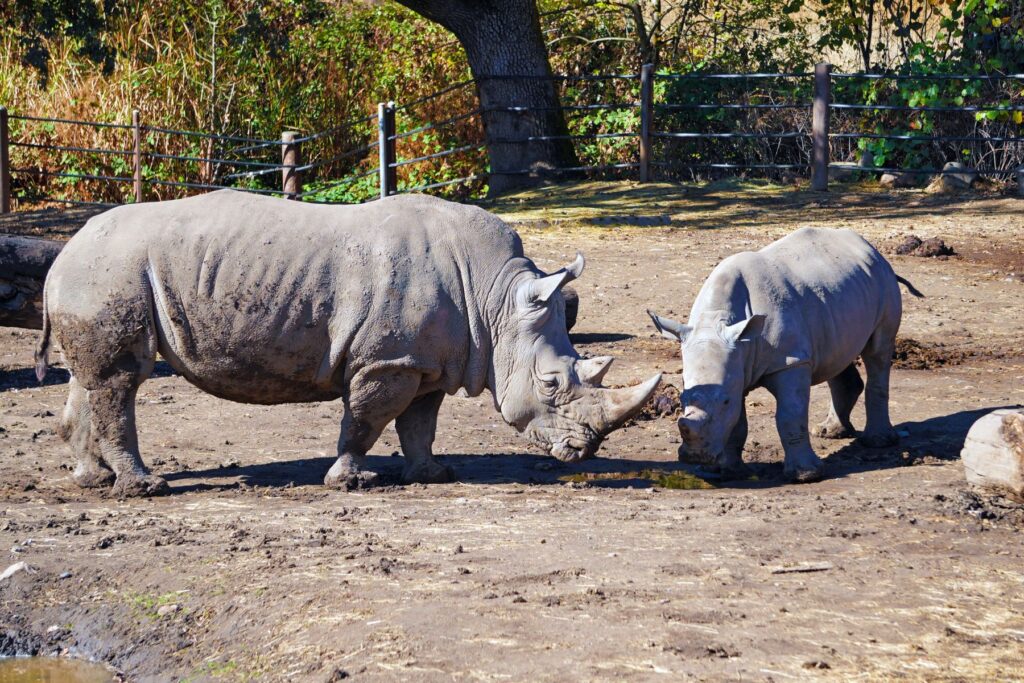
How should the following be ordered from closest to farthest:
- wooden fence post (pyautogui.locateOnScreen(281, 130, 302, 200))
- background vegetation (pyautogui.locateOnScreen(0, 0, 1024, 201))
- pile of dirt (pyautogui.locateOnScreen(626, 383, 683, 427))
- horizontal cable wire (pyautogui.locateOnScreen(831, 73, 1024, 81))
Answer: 1. pile of dirt (pyautogui.locateOnScreen(626, 383, 683, 427))
2. horizontal cable wire (pyautogui.locateOnScreen(831, 73, 1024, 81))
3. background vegetation (pyautogui.locateOnScreen(0, 0, 1024, 201))
4. wooden fence post (pyautogui.locateOnScreen(281, 130, 302, 200))

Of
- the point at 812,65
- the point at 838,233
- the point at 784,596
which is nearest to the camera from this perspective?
the point at 784,596

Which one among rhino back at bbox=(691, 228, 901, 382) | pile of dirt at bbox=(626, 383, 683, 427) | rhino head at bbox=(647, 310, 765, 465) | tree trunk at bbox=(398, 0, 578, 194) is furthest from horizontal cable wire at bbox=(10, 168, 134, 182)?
rhino head at bbox=(647, 310, 765, 465)

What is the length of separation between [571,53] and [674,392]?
10744 mm

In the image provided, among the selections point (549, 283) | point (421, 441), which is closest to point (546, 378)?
point (549, 283)

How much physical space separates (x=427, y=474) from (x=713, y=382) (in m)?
1.62

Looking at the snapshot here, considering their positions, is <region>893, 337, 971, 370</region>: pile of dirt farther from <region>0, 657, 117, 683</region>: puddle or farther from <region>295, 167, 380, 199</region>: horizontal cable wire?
<region>295, 167, 380, 199</region>: horizontal cable wire

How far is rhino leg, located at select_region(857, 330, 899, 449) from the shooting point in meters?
8.42

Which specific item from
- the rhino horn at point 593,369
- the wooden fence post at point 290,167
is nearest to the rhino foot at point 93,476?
the rhino horn at point 593,369

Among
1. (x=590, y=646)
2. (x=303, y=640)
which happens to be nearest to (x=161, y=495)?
(x=303, y=640)

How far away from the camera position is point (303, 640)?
511cm

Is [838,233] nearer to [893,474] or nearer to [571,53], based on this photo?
[893,474]

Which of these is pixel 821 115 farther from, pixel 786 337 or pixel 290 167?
pixel 786 337

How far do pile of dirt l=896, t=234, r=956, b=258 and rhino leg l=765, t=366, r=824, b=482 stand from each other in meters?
6.35

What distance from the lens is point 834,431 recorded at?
877 cm
